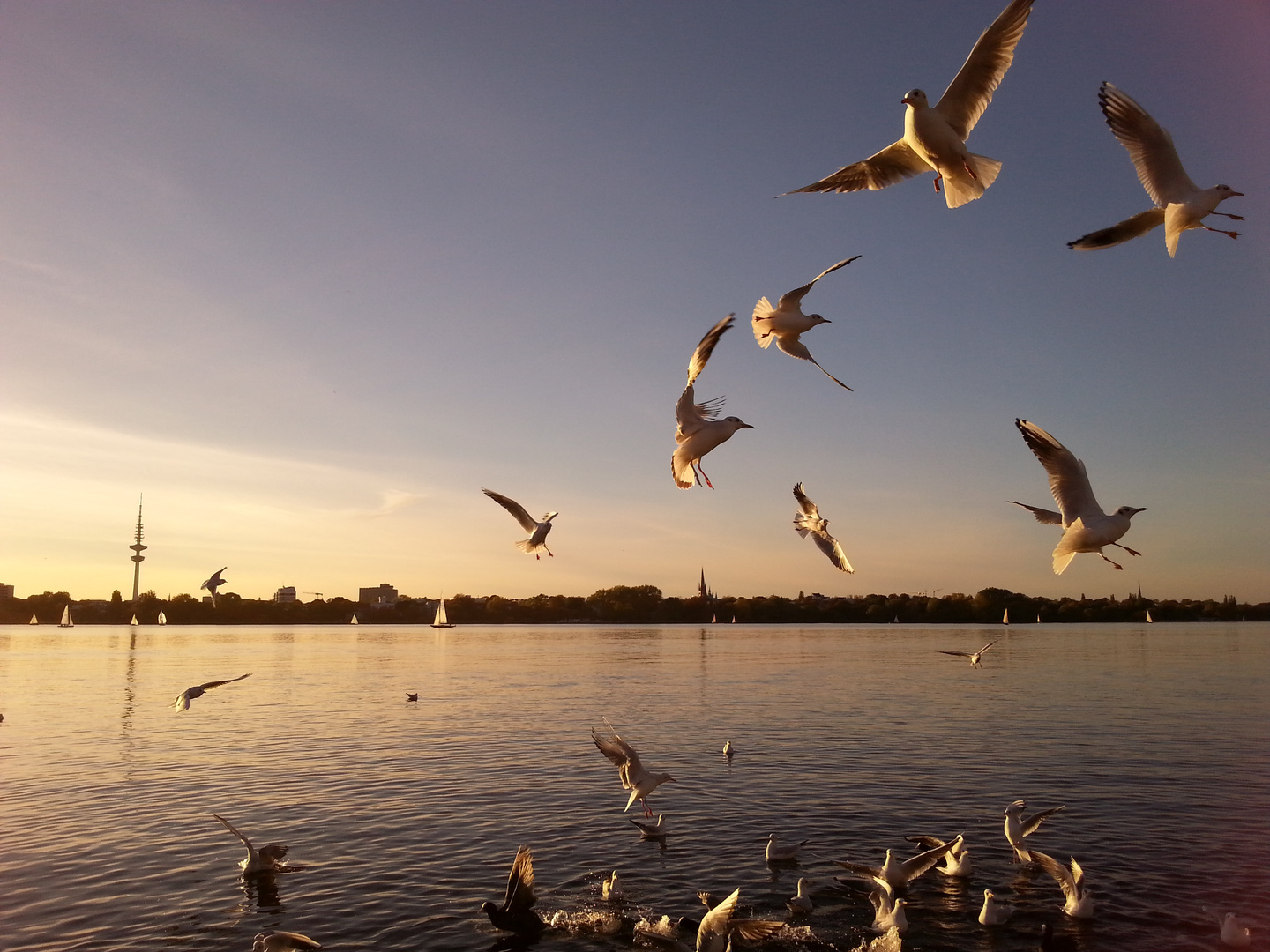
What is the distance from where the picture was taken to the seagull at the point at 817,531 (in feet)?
46.4

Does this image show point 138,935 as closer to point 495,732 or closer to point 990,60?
point 990,60

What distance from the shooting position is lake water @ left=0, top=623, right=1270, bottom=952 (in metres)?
13.2

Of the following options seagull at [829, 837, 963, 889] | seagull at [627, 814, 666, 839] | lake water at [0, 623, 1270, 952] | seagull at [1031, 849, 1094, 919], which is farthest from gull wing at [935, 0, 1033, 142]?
seagull at [627, 814, 666, 839]

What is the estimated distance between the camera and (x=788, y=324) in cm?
1139

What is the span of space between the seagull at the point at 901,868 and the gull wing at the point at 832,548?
403 cm

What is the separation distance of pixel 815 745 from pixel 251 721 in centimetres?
2004

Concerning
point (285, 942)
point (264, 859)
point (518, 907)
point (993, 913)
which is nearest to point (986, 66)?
point (993, 913)

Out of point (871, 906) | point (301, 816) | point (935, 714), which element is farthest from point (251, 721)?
point (871, 906)

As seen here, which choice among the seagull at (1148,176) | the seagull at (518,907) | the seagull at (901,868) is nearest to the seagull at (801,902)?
the seagull at (901,868)

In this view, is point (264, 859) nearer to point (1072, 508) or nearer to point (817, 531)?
point (817, 531)

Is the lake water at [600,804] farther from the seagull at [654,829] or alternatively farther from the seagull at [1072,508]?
the seagull at [1072,508]

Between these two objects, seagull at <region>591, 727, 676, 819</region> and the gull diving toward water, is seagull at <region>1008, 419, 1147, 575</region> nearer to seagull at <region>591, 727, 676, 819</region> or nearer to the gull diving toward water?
the gull diving toward water

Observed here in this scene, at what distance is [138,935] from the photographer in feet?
41.4

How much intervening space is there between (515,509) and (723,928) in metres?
9.49
